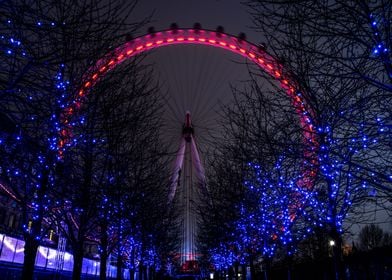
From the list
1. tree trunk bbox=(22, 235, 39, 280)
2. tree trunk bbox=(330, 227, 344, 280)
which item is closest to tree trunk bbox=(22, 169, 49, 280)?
tree trunk bbox=(22, 235, 39, 280)

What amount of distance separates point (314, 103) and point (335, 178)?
3905mm

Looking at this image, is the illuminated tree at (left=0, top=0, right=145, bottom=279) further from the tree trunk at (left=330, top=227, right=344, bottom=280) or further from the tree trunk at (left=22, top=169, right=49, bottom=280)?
the tree trunk at (left=330, top=227, right=344, bottom=280)

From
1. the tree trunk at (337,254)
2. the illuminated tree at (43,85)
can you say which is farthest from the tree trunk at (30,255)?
the tree trunk at (337,254)

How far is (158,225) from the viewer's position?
26.8 m

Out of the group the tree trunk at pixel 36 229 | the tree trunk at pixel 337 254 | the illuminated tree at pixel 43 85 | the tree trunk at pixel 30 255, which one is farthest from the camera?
the tree trunk at pixel 337 254

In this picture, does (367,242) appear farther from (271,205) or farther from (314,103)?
(314,103)

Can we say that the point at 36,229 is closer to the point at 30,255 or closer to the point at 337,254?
the point at 30,255

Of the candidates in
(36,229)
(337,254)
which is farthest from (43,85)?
(337,254)

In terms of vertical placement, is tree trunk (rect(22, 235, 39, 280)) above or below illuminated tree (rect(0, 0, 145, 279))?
below

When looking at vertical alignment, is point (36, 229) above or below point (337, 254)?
above

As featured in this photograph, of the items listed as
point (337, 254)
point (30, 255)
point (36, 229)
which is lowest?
point (30, 255)

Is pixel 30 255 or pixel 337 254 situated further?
pixel 337 254

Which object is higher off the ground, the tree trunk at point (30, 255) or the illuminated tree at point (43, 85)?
the illuminated tree at point (43, 85)

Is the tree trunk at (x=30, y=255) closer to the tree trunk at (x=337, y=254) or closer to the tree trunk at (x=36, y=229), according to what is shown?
the tree trunk at (x=36, y=229)
